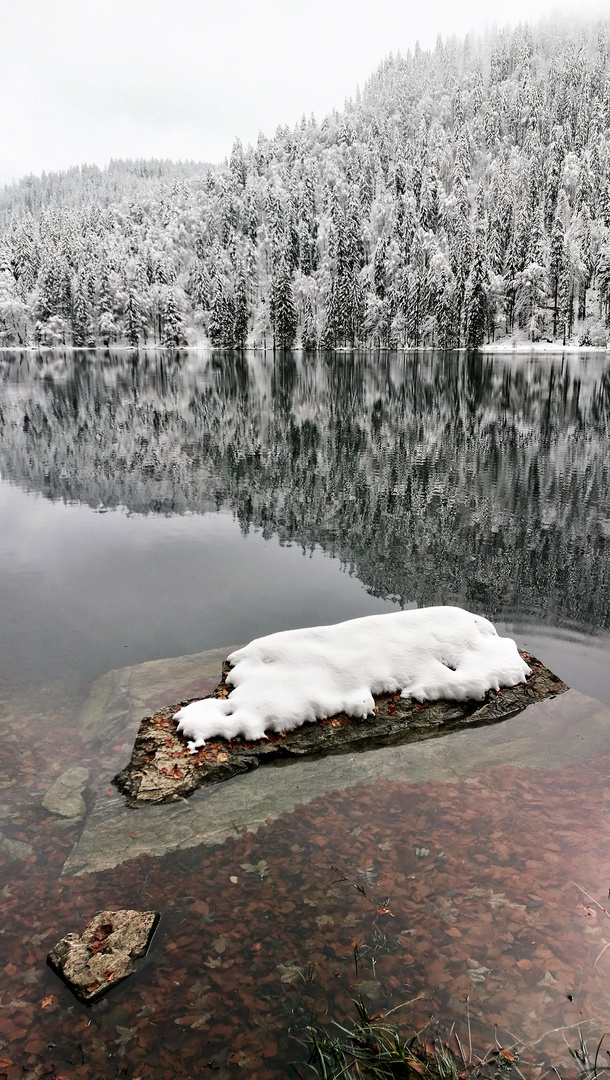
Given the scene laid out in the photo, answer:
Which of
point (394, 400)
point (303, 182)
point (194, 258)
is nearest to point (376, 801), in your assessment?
point (394, 400)

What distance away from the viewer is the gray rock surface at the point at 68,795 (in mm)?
6781

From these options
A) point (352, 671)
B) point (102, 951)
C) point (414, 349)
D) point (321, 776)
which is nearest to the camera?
point (102, 951)

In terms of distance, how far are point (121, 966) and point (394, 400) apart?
42.5 metres

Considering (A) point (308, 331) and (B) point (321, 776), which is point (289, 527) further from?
(A) point (308, 331)

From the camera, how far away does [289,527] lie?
18.4m

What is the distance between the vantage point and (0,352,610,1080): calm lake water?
179 inches

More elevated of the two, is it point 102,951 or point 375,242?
point 375,242

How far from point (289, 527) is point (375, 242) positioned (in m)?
152

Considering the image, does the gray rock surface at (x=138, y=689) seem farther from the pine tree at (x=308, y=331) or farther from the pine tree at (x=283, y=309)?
the pine tree at (x=308, y=331)

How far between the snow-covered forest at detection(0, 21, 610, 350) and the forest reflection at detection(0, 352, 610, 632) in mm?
85290

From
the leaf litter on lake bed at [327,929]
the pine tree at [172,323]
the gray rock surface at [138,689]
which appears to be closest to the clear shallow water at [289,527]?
the gray rock surface at [138,689]

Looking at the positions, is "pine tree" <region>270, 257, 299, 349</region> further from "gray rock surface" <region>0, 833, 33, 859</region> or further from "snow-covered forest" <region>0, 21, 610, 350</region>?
"gray rock surface" <region>0, 833, 33, 859</region>

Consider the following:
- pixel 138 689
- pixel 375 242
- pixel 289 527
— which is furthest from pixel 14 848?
pixel 375 242

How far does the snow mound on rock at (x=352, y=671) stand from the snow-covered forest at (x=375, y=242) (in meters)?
117
